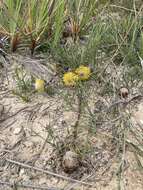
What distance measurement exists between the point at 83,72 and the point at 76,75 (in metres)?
0.04

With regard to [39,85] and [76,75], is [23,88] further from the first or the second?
[76,75]

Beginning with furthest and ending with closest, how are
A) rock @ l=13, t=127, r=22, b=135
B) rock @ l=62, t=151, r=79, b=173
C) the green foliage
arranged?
the green foliage < rock @ l=13, t=127, r=22, b=135 < rock @ l=62, t=151, r=79, b=173

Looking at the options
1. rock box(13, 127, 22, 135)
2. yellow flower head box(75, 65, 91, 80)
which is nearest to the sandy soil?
rock box(13, 127, 22, 135)

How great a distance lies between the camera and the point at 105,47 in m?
2.03

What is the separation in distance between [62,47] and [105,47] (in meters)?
0.22

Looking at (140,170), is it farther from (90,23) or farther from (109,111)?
(90,23)

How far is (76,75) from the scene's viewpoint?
5.92ft

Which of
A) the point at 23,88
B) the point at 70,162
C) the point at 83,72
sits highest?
the point at 83,72

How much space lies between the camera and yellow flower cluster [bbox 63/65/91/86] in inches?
70.5

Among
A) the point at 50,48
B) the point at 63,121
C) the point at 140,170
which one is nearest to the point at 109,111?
the point at 63,121

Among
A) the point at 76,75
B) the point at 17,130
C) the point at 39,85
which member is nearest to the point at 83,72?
the point at 76,75

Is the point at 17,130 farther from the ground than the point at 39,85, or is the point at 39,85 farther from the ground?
the point at 39,85

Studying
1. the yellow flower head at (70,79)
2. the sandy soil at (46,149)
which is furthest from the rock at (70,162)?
the yellow flower head at (70,79)

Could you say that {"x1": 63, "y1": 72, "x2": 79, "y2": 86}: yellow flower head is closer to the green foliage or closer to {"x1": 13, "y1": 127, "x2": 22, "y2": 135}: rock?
the green foliage
